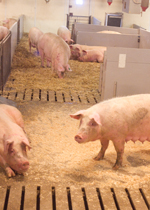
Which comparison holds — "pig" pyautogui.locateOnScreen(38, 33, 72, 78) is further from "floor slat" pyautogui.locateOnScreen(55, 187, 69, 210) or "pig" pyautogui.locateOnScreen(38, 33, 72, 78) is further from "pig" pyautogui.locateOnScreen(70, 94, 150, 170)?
"floor slat" pyautogui.locateOnScreen(55, 187, 69, 210)

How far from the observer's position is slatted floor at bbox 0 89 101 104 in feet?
18.0

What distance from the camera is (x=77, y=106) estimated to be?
5.18 meters

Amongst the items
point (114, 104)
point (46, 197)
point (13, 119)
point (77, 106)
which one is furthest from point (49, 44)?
point (46, 197)

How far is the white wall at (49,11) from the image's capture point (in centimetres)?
1388

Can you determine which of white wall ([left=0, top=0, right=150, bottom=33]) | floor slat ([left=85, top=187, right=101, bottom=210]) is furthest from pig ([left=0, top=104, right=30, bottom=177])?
white wall ([left=0, top=0, right=150, bottom=33])

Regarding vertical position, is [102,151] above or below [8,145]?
below

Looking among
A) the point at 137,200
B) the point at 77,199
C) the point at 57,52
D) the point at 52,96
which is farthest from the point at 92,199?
the point at 57,52

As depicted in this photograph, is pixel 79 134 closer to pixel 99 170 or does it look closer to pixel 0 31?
pixel 99 170

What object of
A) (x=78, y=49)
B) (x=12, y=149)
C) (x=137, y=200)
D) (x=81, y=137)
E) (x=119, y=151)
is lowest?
(x=137, y=200)

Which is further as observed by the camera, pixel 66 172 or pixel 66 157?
pixel 66 157

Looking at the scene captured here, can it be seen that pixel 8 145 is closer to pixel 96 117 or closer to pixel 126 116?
pixel 96 117

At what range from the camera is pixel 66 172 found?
3109 mm

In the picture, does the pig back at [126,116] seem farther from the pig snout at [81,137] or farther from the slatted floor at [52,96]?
the slatted floor at [52,96]

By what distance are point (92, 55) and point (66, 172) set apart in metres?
5.93
